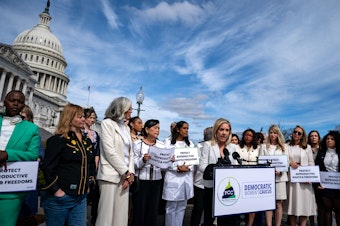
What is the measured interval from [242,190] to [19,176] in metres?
2.98

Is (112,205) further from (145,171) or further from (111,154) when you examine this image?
(145,171)

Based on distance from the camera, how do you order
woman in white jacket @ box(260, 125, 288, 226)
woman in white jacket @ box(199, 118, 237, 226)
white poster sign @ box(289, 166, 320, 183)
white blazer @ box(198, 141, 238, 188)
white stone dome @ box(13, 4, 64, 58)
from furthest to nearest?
white stone dome @ box(13, 4, 64, 58) < woman in white jacket @ box(260, 125, 288, 226) < white poster sign @ box(289, 166, 320, 183) < white blazer @ box(198, 141, 238, 188) < woman in white jacket @ box(199, 118, 237, 226)

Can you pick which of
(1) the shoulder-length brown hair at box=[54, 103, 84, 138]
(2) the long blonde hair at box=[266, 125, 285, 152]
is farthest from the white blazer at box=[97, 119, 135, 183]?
(2) the long blonde hair at box=[266, 125, 285, 152]

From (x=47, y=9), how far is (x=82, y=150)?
391ft

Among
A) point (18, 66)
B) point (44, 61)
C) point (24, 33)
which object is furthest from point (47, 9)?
point (18, 66)

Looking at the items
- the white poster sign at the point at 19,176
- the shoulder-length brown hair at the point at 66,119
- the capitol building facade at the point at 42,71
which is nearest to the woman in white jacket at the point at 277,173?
the shoulder-length brown hair at the point at 66,119

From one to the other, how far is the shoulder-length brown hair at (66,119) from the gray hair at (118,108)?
729mm

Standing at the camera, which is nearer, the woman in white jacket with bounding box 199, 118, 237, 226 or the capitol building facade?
the woman in white jacket with bounding box 199, 118, 237, 226

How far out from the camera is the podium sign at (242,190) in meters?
3.20

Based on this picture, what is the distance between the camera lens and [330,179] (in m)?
5.30

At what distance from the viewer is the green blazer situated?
3.12m

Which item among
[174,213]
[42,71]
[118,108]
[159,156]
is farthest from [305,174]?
[42,71]

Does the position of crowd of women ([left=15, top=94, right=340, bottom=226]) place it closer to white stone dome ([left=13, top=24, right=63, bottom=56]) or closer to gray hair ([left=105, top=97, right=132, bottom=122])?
gray hair ([left=105, top=97, right=132, bottom=122])

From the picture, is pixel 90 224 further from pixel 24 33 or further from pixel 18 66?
pixel 24 33
